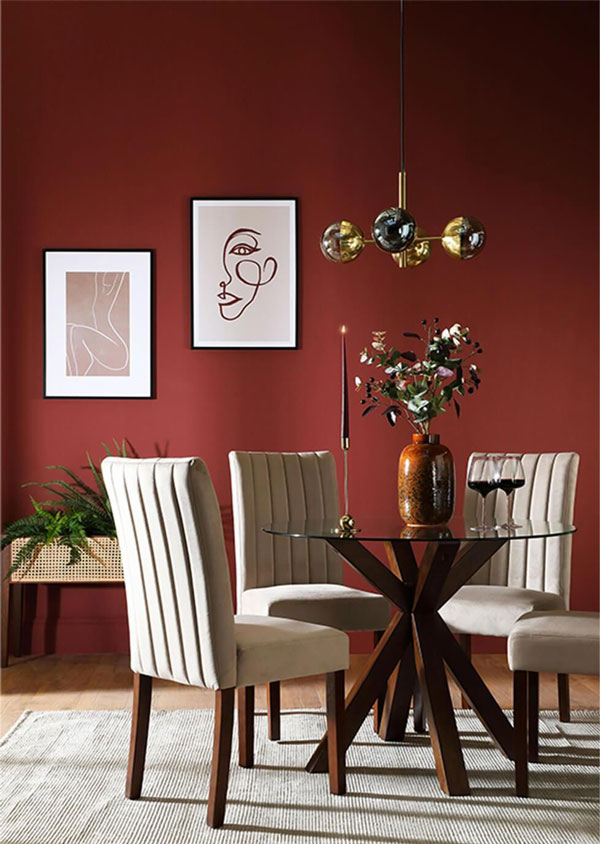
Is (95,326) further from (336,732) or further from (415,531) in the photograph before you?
(336,732)

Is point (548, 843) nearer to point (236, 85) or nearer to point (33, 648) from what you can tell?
point (33, 648)

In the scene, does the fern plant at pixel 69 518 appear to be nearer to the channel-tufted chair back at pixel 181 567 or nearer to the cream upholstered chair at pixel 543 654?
the channel-tufted chair back at pixel 181 567

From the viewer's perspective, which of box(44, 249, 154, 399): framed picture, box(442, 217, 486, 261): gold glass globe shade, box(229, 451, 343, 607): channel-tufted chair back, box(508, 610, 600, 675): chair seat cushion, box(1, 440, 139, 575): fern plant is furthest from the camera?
box(44, 249, 154, 399): framed picture

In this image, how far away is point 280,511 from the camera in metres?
3.71

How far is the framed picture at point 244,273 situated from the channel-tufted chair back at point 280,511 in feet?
3.35

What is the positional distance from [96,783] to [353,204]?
292 cm

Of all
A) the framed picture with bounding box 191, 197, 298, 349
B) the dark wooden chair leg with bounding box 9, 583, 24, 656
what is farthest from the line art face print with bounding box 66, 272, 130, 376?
the dark wooden chair leg with bounding box 9, 583, 24, 656

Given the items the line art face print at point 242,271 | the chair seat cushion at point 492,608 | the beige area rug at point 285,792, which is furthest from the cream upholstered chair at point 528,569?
the line art face print at point 242,271

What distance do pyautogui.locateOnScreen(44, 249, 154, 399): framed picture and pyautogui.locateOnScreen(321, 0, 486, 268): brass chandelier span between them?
153 cm

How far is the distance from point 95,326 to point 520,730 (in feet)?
9.33

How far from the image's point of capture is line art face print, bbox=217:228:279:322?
4664mm

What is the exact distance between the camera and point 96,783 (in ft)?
9.43

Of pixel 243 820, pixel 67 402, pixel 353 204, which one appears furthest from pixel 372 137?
pixel 243 820

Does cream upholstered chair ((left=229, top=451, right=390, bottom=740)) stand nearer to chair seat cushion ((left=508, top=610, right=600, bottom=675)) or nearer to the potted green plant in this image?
the potted green plant
